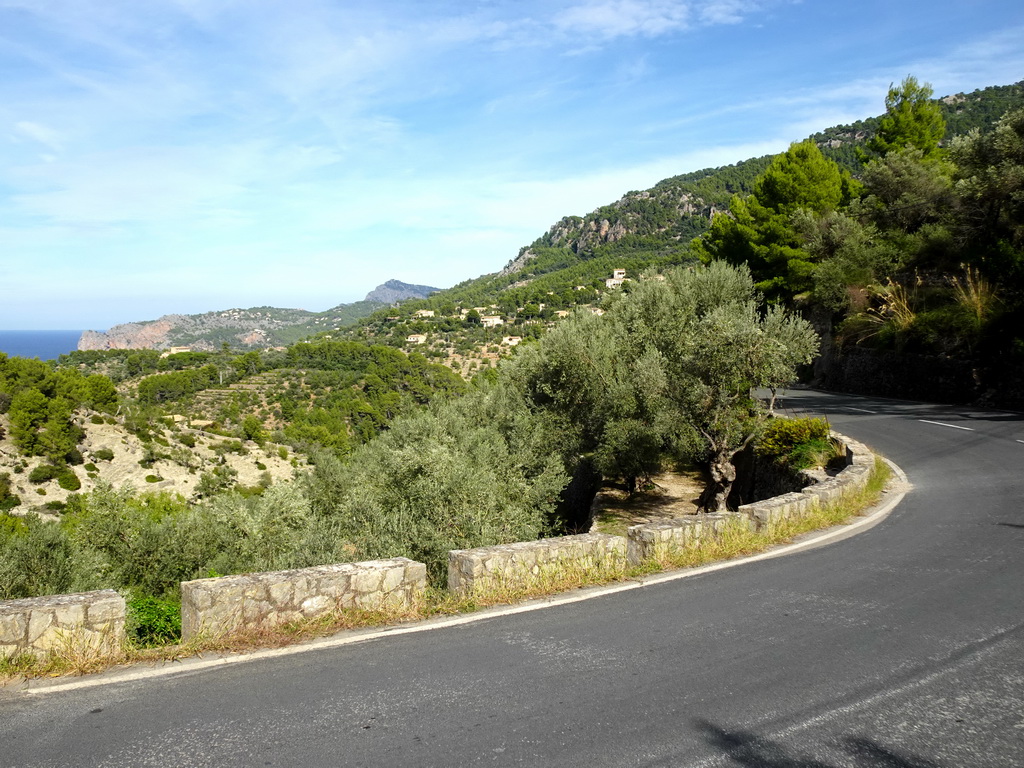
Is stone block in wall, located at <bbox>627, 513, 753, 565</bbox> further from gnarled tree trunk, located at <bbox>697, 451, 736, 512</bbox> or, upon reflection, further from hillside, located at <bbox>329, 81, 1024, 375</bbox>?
hillside, located at <bbox>329, 81, 1024, 375</bbox>

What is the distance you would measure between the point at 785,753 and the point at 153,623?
541cm

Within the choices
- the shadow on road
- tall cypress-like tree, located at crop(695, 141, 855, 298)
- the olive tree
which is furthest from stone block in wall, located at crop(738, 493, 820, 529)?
tall cypress-like tree, located at crop(695, 141, 855, 298)

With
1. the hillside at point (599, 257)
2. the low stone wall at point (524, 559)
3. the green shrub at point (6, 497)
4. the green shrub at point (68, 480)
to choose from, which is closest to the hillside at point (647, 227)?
the hillside at point (599, 257)

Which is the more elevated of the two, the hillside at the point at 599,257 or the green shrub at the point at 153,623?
the hillside at the point at 599,257

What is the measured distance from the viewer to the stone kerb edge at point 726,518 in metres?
7.38

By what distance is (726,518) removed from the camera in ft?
27.0

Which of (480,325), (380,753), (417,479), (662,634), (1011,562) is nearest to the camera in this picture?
(380,753)

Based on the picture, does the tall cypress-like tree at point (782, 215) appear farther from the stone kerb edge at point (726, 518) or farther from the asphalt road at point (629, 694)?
the asphalt road at point (629, 694)

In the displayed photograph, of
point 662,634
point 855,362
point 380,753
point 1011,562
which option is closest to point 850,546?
point 1011,562

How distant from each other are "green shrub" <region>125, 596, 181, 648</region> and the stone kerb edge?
182 inches

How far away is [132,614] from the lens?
560 centimetres

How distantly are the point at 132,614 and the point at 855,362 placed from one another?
29958 mm

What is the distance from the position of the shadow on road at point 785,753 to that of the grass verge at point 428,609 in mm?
2790

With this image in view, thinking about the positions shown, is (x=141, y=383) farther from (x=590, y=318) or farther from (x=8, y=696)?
(x=8, y=696)
